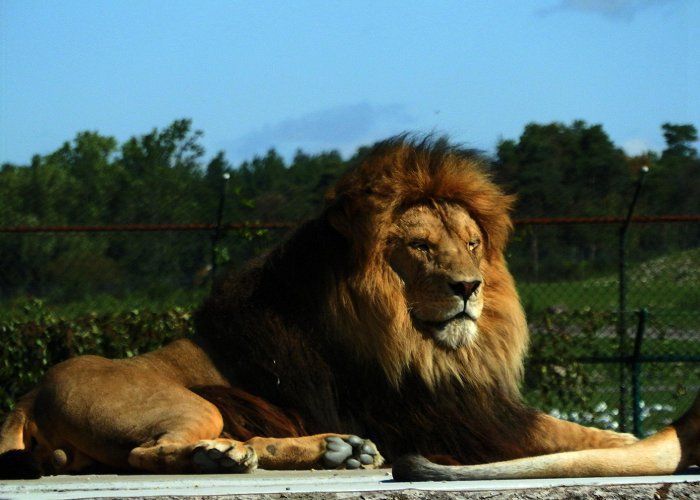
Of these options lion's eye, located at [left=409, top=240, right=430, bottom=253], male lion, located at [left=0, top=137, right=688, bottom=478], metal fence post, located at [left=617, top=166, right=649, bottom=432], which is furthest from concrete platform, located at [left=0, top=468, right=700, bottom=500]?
metal fence post, located at [left=617, top=166, right=649, bottom=432]

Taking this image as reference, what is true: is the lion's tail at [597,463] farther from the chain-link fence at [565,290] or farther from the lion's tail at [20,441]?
the chain-link fence at [565,290]

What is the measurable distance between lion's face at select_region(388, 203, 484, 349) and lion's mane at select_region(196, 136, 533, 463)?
0.04 metres

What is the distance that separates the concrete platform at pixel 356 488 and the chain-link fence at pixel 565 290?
457cm

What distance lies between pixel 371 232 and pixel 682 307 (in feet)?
15.2

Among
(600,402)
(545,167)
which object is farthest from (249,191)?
(600,402)

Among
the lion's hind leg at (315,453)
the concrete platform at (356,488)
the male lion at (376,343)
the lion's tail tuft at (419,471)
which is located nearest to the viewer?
the concrete platform at (356,488)

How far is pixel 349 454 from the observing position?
404 cm

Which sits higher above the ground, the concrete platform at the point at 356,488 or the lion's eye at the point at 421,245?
the lion's eye at the point at 421,245

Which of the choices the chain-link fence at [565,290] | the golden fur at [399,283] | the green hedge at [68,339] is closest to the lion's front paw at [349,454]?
the golden fur at [399,283]

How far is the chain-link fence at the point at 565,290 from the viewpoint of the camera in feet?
27.1

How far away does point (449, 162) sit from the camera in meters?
4.75

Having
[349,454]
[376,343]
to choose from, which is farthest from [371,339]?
[349,454]

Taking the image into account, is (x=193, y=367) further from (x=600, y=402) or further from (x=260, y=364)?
(x=600, y=402)

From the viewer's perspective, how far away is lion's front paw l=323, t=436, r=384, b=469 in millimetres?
4004
